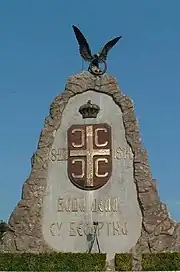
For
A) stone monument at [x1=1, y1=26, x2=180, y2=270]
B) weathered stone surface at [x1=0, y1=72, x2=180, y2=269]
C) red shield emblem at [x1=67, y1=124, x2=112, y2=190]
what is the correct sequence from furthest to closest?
red shield emblem at [x1=67, y1=124, x2=112, y2=190] → stone monument at [x1=1, y1=26, x2=180, y2=270] → weathered stone surface at [x1=0, y1=72, x2=180, y2=269]

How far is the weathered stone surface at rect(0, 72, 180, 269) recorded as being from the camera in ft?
51.6

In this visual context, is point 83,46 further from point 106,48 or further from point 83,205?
point 83,205

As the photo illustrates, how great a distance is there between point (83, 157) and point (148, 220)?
2.75 metres

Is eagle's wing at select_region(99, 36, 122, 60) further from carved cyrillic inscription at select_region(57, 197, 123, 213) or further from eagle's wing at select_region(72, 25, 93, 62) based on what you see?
carved cyrillic inscription at select_region(57, 197, 123, 213)

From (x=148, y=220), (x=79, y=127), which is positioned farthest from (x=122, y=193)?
(x=79, y=127)

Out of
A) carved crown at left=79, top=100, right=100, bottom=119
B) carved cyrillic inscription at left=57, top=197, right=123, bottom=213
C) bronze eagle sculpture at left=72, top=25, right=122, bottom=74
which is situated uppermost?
bronze eagle sculpture at left=72, top=25, right=122, bottom=74

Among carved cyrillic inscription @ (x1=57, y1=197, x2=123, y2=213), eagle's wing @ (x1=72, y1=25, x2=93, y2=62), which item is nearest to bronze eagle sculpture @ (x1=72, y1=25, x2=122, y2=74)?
eagle's wing @ (x1=72, y1=25, x2=93, y2=62)

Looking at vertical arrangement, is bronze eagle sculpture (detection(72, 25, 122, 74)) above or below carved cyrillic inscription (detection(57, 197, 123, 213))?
above

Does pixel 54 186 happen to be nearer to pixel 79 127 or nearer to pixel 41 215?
pixel 41 215

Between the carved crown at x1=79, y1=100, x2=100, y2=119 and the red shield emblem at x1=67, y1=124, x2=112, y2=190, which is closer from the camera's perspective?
the red shield emblem at x1=67, y1=124, x2=112, y2=190

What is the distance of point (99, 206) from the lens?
16.3 metres

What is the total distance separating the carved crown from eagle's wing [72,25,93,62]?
1.70 metres

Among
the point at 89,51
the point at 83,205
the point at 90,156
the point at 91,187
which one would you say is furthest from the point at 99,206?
the point at 89,51

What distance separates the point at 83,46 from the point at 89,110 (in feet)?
7.60
